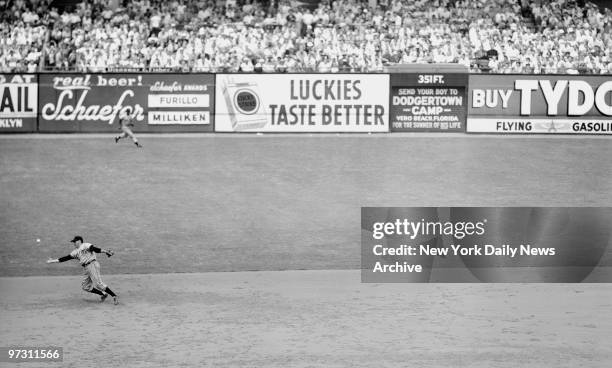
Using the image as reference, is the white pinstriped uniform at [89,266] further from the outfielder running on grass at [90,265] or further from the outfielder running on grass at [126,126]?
the outfielder running on grass at [126,126]

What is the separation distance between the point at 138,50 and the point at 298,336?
2124 cm

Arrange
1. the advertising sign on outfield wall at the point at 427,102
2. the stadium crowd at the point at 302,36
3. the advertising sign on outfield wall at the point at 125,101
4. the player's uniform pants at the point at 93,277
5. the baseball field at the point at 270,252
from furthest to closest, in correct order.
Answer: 1. the stadium crowd at the point at 302,36
2. the advertising sign on outfield wall at the point at 427,102
3. the advertising sign on outfield wall at the point at 125,101
4. the player's uniform pants at the point at 93,277
5. the baseball field at the point at 270,252

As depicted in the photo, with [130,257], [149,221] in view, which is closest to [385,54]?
[149,221]

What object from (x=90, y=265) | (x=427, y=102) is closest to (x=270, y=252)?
(x=90, y=265)

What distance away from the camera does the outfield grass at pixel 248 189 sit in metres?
23.3

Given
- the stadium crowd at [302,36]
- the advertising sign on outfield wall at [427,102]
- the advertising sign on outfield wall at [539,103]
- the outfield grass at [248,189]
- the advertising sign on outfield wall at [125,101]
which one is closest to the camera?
the outfield grass at [248,189]

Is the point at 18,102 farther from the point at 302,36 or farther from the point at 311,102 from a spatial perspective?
the point at 302,36

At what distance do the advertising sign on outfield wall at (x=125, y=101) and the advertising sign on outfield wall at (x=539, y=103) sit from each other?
9106 mm

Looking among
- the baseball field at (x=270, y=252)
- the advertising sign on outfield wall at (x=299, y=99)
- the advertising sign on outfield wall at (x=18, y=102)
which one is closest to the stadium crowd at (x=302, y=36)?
the advertising sign on outfield wall at (x=299, y=99)

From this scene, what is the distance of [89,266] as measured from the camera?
63.2ft

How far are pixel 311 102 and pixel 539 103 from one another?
25.4 feet

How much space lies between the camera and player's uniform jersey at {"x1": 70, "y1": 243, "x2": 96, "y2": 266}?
19.1 metres

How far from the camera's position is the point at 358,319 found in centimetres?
1852

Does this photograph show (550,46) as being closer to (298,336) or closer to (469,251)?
(469,251)
